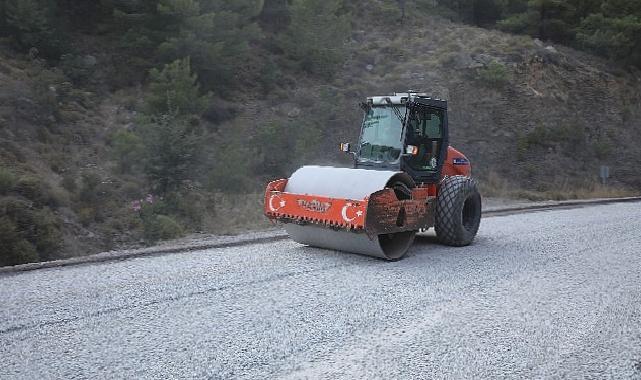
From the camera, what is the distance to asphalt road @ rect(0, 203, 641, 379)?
16.1 feet

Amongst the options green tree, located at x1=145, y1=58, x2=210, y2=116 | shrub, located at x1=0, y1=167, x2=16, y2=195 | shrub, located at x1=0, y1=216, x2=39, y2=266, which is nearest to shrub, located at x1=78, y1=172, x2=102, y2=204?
shrub, located at x1=0, y1=167, x2=16, y2=195

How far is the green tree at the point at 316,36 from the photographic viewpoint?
1080 inches

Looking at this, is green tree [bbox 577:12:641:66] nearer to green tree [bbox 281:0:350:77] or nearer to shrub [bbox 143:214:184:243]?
green tree [bbox 281:0:350:77]

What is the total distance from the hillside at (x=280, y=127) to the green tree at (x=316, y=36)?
67cm

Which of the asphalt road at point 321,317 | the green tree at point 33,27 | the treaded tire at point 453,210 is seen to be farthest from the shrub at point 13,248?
the green tree at point 33,27

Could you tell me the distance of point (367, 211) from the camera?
8.25 m

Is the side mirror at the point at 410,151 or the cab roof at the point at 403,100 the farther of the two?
the cab roof at the point at 403,100

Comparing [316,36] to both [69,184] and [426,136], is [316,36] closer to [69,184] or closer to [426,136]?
[69,184]

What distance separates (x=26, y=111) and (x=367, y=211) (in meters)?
13.8

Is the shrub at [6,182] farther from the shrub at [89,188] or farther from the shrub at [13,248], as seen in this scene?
the shrub at [13,248]

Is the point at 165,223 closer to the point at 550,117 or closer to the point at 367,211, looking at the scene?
the point at 367,211

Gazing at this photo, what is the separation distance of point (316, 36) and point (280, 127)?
8103 millimetres

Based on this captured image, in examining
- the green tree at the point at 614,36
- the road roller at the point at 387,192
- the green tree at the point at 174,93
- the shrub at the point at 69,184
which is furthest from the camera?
the green tree at the point at 614,36

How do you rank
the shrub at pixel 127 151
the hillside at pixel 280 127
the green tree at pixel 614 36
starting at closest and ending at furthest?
the hillside at pixel 280 127, the shrub at pixel 127 151, the green tree at pixel 614 36
